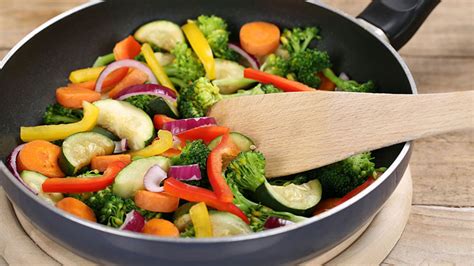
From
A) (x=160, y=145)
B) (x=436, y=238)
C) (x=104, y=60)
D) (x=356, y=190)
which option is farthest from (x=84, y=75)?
(x=436, y=238)

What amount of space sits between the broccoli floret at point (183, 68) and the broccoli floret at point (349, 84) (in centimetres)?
47

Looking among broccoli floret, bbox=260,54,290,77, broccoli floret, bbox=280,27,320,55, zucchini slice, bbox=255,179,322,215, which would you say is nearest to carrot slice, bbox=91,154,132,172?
zucchini slice, bbox=255,179,322,215

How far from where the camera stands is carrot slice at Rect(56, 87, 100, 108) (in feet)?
9.00

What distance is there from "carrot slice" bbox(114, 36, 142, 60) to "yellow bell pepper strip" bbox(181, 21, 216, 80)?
0.20 metres

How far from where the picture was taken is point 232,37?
306 centimetres

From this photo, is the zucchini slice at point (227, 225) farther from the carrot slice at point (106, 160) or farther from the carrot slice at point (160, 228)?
the carrot slice at point (106, 160)

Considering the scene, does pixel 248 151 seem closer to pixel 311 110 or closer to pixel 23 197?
pixel 311 110

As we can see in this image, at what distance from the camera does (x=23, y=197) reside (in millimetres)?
2043

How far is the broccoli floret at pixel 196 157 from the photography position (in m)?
2.33

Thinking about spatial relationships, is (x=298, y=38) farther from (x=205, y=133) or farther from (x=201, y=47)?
(x=205, y=133)

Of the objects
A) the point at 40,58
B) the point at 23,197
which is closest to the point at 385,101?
the point at 23,197

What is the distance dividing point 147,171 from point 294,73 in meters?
0.81

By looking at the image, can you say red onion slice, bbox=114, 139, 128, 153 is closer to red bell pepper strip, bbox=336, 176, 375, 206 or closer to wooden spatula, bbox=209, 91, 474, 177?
wooden spatula, bbox=209, 91, 474, 177

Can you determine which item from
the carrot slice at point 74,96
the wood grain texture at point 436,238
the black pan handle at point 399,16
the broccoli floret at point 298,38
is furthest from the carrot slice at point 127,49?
the wood grain texture at point 436,238
